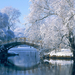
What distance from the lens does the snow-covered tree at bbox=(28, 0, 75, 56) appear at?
704 inches

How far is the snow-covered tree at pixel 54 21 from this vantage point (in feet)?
58.6

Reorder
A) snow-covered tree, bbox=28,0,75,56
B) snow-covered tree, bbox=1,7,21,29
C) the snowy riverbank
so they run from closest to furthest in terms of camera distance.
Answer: snow-covered tree, bbox=28,0,75,56 < the snowy riverbank < snow-covered tree, bbox=1,7,21,29

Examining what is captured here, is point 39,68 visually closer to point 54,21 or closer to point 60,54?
point 54,21

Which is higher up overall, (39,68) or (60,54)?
(60,54)

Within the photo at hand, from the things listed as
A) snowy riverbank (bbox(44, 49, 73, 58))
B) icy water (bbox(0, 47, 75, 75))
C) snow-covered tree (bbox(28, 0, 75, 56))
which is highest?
snow-covered tree (bbox(28, 0, 75, 56))

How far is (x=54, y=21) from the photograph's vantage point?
18.9 m

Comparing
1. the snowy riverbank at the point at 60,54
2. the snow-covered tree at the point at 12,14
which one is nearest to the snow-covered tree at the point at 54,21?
the snowy riverbank at the point at 60,54

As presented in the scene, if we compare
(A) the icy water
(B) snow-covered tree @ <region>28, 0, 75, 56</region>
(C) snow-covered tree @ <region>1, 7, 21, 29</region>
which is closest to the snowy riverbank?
(B) snow-covered tree @ <region>28, 0, 75, 56</region>

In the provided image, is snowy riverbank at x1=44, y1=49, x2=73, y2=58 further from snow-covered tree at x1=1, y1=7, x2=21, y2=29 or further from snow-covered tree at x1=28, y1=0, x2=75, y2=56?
→ snow-covered tree at x1=1, y1=7, x2=21, y2=29

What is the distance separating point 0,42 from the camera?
34.7m

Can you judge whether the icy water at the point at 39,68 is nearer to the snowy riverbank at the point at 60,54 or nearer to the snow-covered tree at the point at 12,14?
the snowy riverbank at the point at 60,54

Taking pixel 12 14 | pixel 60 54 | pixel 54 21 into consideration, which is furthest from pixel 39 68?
pixel 12 14

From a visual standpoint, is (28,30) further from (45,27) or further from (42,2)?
(42,2)

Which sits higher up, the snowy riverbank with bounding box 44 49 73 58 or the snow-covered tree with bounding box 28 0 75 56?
the snow-covered tree with bounding box 28 0 75 56
